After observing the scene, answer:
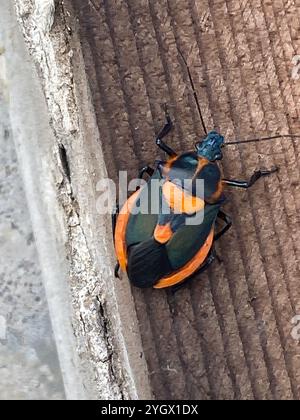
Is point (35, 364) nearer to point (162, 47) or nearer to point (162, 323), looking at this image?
point (162, 323)

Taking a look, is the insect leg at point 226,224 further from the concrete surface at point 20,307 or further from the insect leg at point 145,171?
the concrete surface at point 20,307

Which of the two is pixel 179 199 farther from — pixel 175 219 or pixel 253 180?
pixel 253 180

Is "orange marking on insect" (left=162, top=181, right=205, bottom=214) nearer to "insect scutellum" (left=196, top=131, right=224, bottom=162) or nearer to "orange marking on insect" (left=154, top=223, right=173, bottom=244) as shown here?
"orange marking on insect" (left=154, top=223, right=173, bottom=244)

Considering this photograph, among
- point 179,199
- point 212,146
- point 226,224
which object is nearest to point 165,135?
point 212,146

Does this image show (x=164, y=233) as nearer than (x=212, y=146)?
No

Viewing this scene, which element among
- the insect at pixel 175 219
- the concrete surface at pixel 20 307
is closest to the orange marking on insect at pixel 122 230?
the insect at pixel 175 219

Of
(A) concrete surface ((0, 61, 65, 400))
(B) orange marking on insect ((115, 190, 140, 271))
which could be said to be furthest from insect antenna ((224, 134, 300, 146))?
(A) concrete surface ((0, 61, 65, 400))
